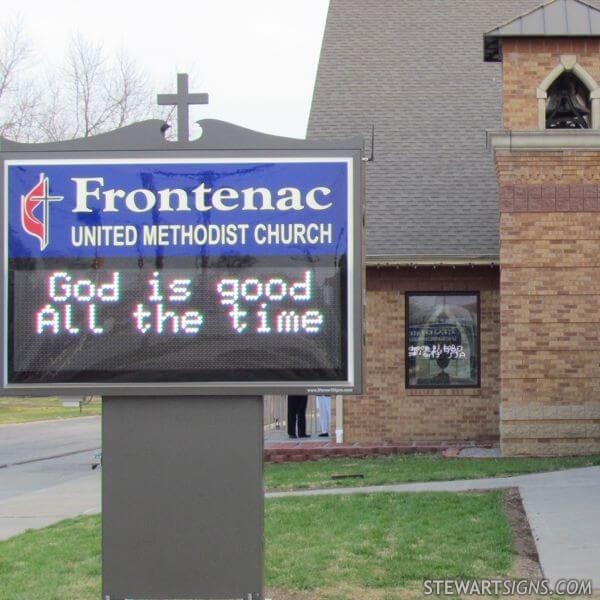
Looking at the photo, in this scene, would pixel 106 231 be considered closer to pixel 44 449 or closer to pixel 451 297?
pixel 451 297

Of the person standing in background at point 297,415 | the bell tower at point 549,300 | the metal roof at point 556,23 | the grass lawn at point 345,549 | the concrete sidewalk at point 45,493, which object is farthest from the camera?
the person standing in background at point 297,415

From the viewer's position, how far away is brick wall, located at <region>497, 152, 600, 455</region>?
15094 millimetres

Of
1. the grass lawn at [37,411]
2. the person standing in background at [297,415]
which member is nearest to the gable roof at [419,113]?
the person standing in background at [297,415]

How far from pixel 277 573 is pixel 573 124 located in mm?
10269

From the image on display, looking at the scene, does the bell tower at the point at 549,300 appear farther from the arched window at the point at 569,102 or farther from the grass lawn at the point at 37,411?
the grass lawn at the point at 37,411

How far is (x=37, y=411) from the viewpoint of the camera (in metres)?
41.6

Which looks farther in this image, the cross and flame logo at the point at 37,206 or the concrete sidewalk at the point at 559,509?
the concrete sidewalk at the point at 559,509

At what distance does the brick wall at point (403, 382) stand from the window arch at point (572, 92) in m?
2.77

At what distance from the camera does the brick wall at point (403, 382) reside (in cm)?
1709

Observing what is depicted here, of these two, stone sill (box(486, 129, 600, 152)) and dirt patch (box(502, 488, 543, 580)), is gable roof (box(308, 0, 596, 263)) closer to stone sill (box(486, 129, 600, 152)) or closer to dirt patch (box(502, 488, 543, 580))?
stone sill (box(486, 129, 600, 152))

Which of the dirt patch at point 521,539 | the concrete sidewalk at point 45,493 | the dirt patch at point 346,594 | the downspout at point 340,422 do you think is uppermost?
the downspout at point 340,422

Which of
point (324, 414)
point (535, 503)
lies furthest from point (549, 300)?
point (535, 503)

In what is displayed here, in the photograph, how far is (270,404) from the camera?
21.7 meters

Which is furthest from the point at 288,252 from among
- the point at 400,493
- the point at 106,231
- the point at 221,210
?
the point at 400,493
